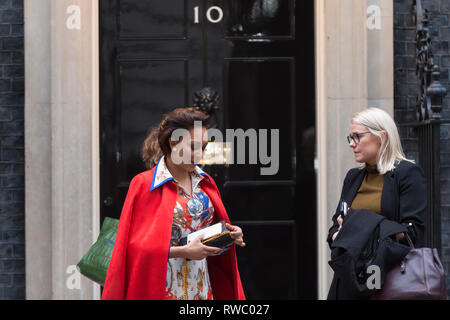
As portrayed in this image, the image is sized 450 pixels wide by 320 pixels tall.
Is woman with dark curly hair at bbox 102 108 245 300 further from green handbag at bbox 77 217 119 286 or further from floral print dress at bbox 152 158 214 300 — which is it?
green handbag at bbox 77 217 119 286

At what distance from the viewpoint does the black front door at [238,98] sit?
17.9 ft

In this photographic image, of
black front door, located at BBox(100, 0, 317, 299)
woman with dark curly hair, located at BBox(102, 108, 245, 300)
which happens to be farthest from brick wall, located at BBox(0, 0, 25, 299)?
woman with dark curly hair, located at BBox(102, 108, 245, 300)

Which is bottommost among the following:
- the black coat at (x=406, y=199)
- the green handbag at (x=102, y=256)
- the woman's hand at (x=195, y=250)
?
the green handbag at (x=102, y=256)

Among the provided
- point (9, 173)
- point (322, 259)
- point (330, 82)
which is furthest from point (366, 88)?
point (9, 173)

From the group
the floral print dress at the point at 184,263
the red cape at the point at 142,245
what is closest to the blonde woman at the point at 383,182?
the floral print dress at the point at 184,263

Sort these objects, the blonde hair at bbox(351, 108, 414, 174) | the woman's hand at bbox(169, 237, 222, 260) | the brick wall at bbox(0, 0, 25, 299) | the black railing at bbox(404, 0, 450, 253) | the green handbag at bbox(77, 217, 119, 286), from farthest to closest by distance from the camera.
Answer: the brick wall at bbox(0, 0, 25, 299)
the black railing at bbox(404, 0, 450, 253)
the green handbag at bbox(77, 217, 119, 286)
the blonde hair at bbox(351, 108, 414, 174)
the woman's hand at bbox(169, 237, 222, 260)

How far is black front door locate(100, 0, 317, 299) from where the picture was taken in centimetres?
547

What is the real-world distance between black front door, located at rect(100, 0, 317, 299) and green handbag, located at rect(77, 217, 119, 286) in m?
1.57

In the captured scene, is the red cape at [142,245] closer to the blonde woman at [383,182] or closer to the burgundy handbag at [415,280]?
the blonde woman at [383,182]

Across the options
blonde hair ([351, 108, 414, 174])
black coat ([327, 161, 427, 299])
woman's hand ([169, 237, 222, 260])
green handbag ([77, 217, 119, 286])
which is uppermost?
blonde hair ([351, 108, 414, 174])

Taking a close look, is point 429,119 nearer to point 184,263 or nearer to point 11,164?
point 184,263

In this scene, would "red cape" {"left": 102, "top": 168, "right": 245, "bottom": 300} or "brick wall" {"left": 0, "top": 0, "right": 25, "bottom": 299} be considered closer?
"red cape" {"left": 102, "top": 168, "right": 245, "bottom": 300}

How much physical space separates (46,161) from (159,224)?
2645 millimetres

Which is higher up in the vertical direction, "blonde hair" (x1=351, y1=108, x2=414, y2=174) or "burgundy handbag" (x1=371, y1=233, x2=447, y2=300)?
"blonde hair" (x1=351, y1=108, x2=414, y2=174)
